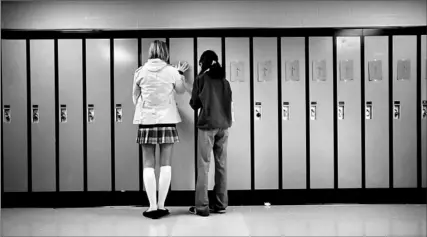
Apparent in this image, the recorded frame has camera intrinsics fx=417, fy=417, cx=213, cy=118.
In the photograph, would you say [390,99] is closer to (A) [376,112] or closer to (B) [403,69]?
(A) [376,112]

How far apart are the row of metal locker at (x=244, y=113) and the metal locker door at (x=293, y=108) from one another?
0.01 metres

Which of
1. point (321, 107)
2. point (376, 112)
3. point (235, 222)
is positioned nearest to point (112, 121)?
point (235, 222)

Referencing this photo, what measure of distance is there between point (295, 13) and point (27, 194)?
12.2ft

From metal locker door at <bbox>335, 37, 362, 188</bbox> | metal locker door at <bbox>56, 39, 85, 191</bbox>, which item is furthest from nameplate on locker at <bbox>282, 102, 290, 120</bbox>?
metal locker door at <bbox>56, 39, 85, 191</bbox>

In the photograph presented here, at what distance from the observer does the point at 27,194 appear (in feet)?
15.8

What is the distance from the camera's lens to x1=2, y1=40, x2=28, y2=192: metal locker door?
15.8 ft

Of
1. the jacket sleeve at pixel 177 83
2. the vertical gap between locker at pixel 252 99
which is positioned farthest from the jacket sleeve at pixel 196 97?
the vertical gap between locker at pixel 252 99

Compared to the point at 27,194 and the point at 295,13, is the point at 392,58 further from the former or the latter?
the point at 27,194

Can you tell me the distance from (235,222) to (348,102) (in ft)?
6.48

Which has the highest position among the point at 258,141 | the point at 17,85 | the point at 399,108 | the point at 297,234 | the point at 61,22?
the point at 61,22

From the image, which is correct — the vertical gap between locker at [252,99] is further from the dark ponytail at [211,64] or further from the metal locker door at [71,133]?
the metal locker door at [71,133]

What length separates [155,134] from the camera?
4164mm

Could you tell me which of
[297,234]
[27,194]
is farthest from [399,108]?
[27,194]

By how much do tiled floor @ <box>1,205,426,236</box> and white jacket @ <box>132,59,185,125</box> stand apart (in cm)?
100
